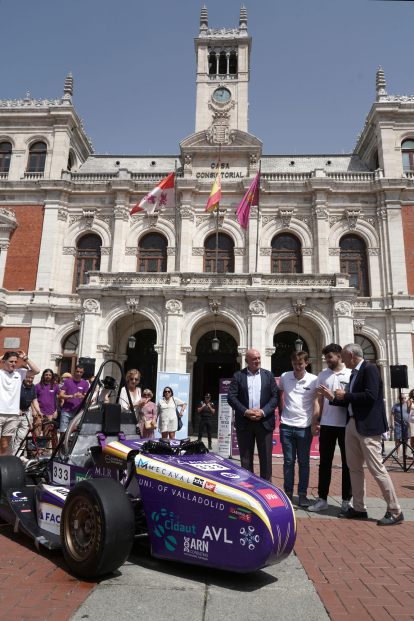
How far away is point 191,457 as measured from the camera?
4078 mm

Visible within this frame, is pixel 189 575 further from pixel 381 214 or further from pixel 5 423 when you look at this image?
pixel 381 214

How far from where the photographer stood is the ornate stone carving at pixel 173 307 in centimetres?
1888

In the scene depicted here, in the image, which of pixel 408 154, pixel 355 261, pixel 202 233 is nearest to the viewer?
pixel 355 261

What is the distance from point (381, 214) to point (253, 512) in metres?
22.4

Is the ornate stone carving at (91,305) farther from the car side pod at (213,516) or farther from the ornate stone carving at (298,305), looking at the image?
the car side pod at (213,516)

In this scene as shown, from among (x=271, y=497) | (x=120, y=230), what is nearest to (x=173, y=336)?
(x=120, y=230)

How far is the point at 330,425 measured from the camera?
6234 millimetres

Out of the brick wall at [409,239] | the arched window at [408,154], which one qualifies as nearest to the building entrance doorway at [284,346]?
the brick wall at [409,239]

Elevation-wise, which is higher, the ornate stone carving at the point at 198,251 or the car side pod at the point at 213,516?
the ornate stone carving at the point at 198,251

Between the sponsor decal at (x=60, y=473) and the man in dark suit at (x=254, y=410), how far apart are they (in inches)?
94.9

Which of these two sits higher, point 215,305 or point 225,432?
point 215,305

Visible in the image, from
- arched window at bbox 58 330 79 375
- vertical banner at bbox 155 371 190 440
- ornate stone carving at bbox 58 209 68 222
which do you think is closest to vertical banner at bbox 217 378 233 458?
vertical banner at bbox 155 371 190 440

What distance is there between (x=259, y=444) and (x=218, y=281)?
13.8 metres

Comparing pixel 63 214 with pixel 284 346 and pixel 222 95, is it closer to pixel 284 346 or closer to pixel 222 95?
pixel 222 95
